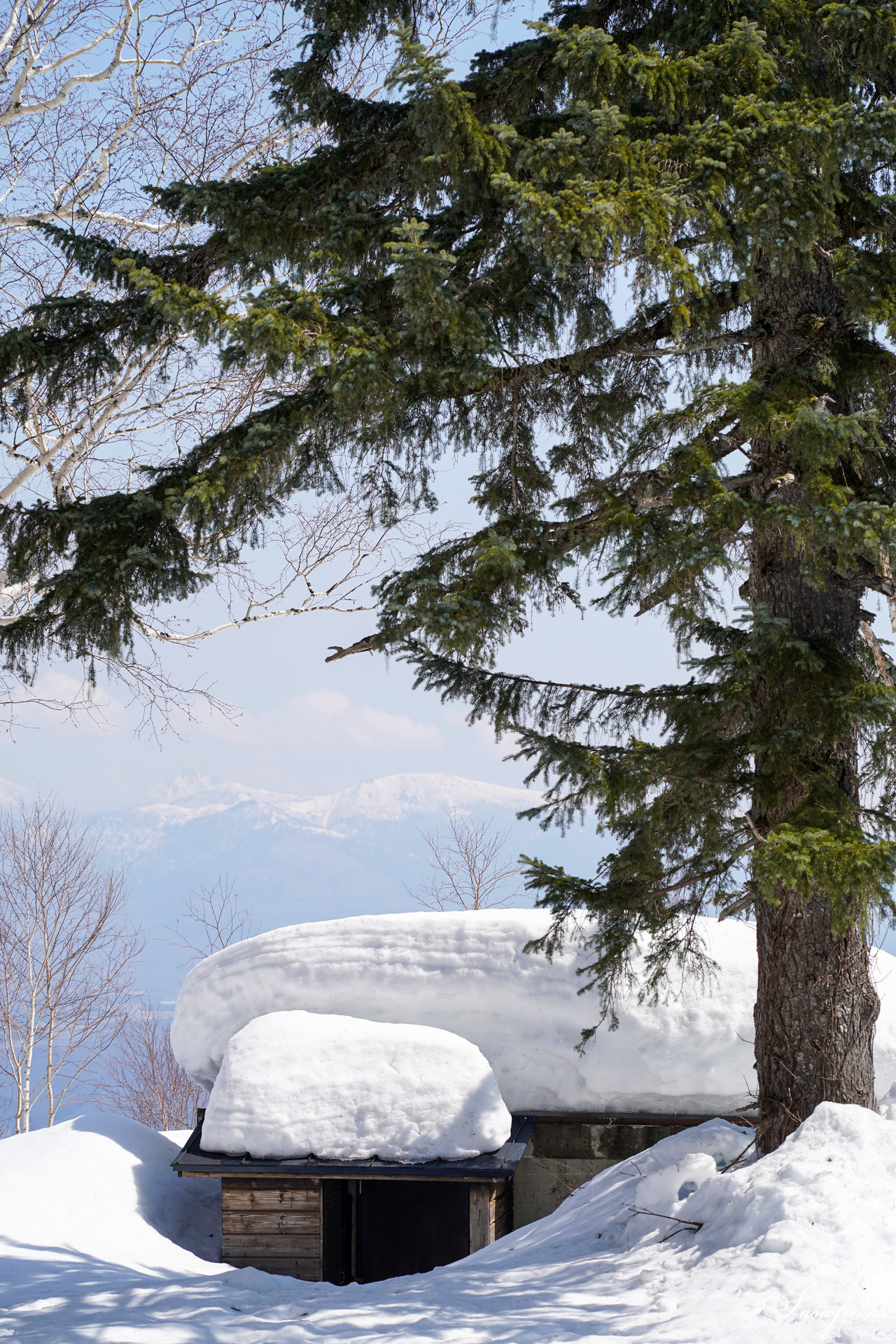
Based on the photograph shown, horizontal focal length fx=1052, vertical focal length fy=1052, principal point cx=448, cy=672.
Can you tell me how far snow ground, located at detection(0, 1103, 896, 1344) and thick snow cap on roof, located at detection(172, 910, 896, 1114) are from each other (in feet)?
9.15

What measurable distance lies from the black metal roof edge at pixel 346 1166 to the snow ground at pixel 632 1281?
120 cm

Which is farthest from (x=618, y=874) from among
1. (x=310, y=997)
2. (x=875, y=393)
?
(x=310, y=997)

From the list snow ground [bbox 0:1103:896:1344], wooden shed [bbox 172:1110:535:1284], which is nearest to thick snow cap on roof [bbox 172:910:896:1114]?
wooden shed [bbox 172:1110:535:1284]

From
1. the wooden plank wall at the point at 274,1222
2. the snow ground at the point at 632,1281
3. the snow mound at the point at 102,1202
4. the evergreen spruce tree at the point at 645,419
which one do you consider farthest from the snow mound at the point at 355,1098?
the evergreen spruce tree at the point at 645,419

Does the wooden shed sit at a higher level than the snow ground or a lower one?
lower

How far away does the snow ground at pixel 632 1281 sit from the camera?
159 inches

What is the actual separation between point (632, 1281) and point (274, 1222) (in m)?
4.24

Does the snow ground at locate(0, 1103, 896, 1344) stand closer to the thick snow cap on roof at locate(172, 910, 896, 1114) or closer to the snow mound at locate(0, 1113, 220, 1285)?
the snow mound at locate(0, 1113, 220, 1285)

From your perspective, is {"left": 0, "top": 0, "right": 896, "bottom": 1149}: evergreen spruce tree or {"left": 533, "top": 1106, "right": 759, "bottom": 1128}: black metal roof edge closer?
{"left": 0, "top": 0, "right": 896, "bottom": 1149}: evergreen spruce tree

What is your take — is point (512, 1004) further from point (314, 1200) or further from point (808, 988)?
point (808, 988)

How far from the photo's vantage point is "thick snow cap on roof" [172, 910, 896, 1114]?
930 cm

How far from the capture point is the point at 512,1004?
9609mm

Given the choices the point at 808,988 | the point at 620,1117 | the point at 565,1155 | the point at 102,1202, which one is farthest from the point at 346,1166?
the point at 808,988

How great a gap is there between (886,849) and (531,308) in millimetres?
3253
